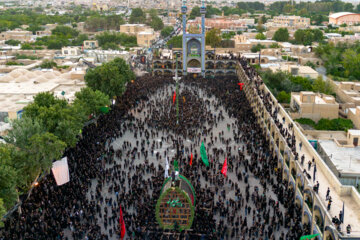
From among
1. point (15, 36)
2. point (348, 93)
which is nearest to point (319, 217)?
point (348, 93)

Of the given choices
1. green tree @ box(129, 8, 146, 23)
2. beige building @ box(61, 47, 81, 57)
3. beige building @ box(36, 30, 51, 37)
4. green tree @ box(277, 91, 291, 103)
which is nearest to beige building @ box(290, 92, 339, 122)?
green tree @ box(277, 91, 291, 103)

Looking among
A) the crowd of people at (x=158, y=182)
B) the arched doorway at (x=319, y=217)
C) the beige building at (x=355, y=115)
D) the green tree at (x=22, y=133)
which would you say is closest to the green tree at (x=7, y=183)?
the crowd of people at (x=158, y=182)

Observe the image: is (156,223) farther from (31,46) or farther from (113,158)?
(31,46)

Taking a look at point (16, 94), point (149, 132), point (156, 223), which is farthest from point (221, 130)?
point (16, 94)

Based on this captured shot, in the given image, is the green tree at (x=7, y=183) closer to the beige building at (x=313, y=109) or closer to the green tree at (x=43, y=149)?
the green tree at (x=43, y=149)

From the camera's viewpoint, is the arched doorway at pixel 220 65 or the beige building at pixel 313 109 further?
the arched doorway at pixel 220 65

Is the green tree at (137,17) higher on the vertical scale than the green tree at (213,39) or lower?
higher

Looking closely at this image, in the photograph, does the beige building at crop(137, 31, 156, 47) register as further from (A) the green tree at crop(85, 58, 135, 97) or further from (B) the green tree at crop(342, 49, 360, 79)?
(B) the green tree at crop(342, 49, 360, 79)

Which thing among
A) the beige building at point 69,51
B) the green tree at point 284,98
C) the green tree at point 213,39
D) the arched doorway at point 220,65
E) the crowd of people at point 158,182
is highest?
the green tree at point 213,39
